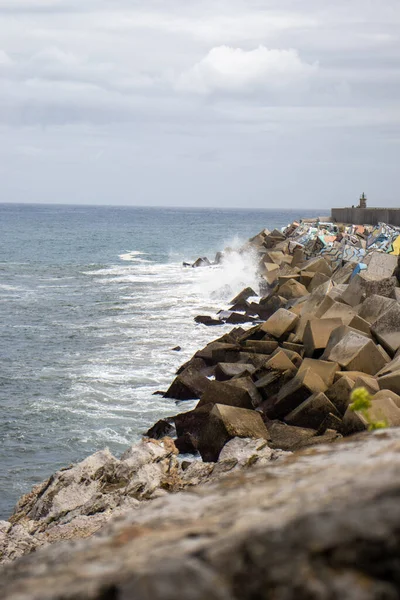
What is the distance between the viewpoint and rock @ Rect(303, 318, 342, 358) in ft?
49.4

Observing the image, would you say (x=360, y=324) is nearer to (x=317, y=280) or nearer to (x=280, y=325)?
(x=280, y=325)

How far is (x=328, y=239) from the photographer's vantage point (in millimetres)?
32594

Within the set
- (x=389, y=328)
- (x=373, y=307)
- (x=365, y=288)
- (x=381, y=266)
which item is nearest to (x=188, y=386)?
(x=389, y=328)

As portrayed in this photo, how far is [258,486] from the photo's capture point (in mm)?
2516

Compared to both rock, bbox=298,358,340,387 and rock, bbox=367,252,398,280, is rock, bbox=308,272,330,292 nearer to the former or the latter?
rock, bbox=367,252,398,280

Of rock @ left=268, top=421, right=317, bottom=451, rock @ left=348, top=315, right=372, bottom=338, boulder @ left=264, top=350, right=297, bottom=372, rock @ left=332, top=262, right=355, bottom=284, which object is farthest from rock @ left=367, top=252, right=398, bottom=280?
rock @ left=268, top=421, right=317, bottom=451

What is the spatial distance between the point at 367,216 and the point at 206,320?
21546 millimetres

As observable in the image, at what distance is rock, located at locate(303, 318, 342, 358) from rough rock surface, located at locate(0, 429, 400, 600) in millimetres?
12764

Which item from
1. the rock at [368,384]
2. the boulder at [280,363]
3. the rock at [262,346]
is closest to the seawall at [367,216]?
the rock at [262,346]

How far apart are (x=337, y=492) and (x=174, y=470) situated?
656 cm

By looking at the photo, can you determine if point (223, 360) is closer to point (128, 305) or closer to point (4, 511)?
point (4, 511)

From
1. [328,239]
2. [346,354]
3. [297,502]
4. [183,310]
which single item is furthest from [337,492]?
[328,239]

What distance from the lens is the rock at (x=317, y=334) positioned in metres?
15.1

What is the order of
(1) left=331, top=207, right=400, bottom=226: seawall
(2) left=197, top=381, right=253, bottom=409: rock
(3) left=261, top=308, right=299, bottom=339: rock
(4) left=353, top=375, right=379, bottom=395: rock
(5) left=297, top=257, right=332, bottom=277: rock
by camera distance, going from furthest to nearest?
(1) left=331, top=207, right=400, bottom=226: seawall → (5) left=297, top=257, right=332, bottom=277: rock → (3) left=261, top=308, right=299, bottom=339: rock → (2) left=197, top=381, right=253, bottom=409: rock → (4) left=353, top=375, right=379, bottom=395: rock
